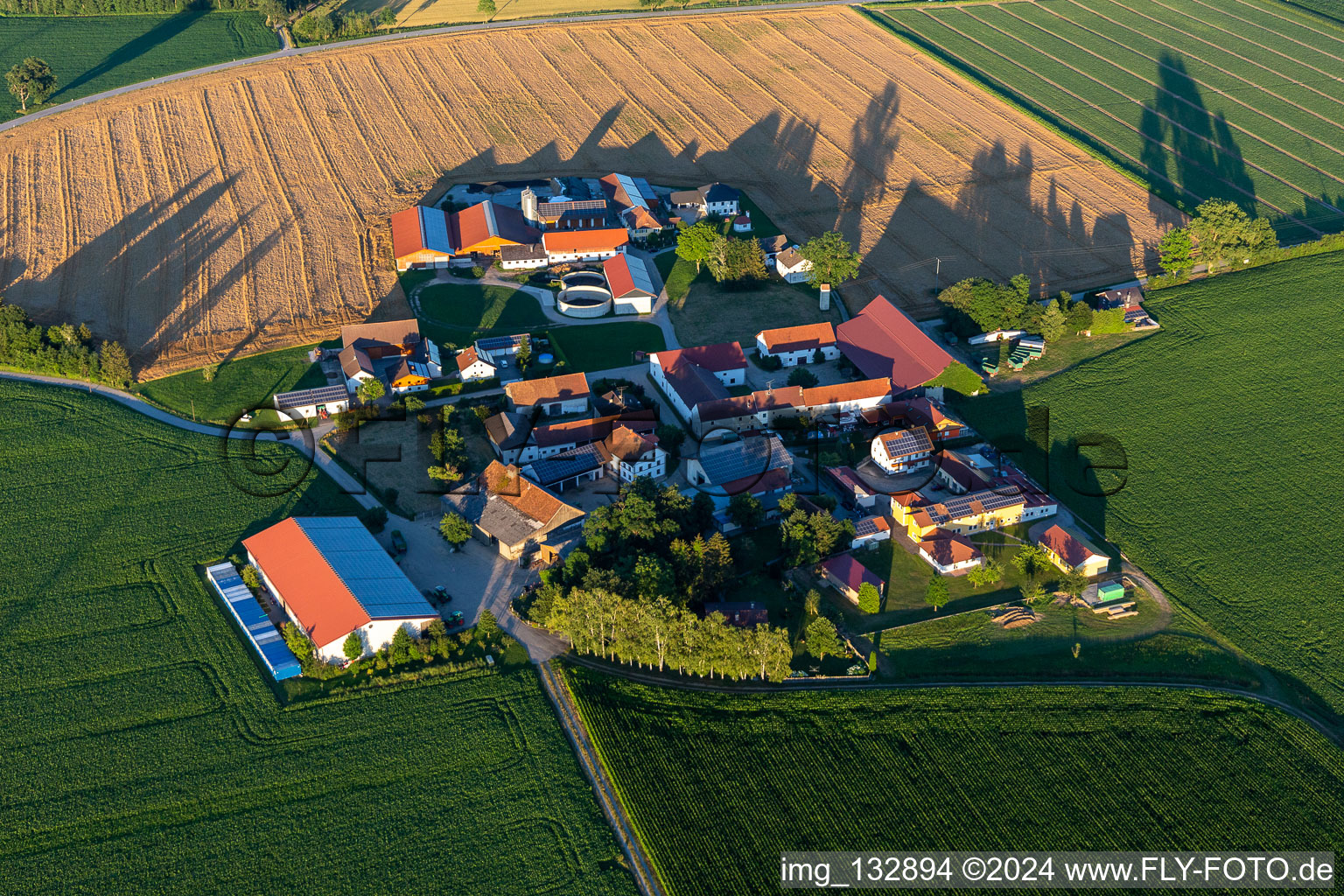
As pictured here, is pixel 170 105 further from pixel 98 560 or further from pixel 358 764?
pixel 358 764

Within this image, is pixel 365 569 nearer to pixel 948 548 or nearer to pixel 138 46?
pixel 948 548

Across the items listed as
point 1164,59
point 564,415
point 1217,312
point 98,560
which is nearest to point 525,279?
point 564,415

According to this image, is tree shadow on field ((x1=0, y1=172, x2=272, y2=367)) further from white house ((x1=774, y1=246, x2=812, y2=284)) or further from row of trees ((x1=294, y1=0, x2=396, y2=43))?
row of trees ((x1=294, y1=0, x2=396, y2=43))

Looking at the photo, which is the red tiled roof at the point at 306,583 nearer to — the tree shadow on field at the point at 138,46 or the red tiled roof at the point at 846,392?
the red tiled roof at the point at 846,392

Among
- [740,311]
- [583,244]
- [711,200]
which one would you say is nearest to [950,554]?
[740,311]

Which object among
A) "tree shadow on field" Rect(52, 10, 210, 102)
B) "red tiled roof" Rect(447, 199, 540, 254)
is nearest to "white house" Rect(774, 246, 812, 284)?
"red tiled roof" Rect(447, 199, 540, 254)

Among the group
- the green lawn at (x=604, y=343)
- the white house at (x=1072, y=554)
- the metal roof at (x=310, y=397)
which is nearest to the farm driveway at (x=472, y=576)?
the metal roof at (x=310, y=397)
